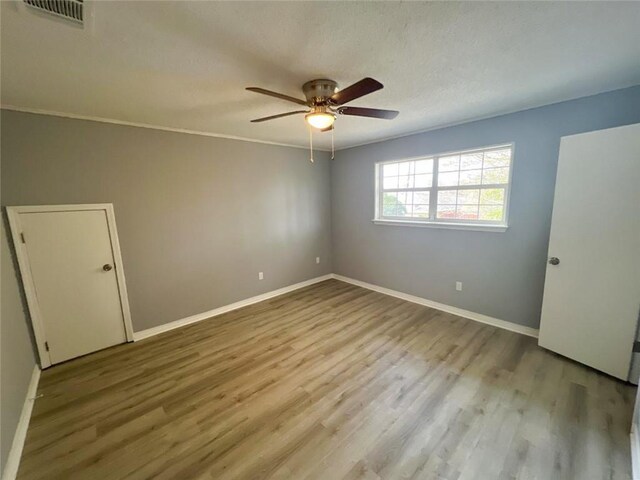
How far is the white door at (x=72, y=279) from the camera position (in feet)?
7.88

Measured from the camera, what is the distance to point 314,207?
470cm

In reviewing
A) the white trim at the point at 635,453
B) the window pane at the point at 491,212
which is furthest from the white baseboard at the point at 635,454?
the window pane at the point at 491,212

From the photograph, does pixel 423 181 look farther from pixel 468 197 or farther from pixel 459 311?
pixel 459 311

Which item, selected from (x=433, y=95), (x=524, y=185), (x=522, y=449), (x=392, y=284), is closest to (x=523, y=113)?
(x=524, y=185)

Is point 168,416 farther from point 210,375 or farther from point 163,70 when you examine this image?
point 163,70

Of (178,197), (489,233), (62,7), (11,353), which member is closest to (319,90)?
(62,7)

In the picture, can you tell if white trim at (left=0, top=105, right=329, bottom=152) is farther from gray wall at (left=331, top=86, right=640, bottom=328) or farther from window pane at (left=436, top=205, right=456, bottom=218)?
window pane at (left=436, top=205, right=456, bottom=218)

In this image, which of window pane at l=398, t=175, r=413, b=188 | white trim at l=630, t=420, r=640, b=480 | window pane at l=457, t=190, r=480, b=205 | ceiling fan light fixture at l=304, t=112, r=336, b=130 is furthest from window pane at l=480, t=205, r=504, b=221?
ceiling fan light fixture at l=304, t=112, r=336, b=130

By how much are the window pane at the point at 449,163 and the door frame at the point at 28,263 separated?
13.4 ft

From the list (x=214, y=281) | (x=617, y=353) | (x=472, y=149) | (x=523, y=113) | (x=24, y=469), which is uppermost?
(x=523, y=113)

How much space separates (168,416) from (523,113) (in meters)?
4.42

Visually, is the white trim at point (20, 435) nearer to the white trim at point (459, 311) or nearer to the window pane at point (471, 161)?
the white trim at point (459, 311)

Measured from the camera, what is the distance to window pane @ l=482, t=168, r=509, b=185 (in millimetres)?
2930

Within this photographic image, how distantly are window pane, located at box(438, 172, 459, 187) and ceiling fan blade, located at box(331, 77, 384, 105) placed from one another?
Answer: 7.30 feet
